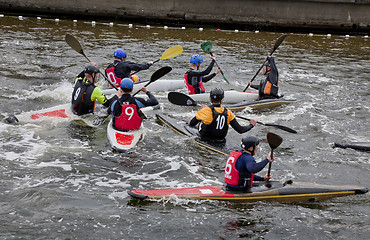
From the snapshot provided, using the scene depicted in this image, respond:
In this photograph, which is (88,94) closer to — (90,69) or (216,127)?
(90,69)

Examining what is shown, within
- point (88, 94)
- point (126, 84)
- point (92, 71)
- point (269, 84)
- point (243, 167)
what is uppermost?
point (92, 71)

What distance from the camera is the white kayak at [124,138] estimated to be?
853cm

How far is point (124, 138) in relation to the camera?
344 inches

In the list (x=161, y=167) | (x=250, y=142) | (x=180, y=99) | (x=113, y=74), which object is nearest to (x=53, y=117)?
(x=113, y=74)

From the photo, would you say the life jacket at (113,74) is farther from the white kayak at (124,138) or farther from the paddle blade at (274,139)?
the paddle blade at (274,139)

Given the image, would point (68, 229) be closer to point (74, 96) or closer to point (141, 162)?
point (141, 162)

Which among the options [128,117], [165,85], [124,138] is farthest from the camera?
[165,85]

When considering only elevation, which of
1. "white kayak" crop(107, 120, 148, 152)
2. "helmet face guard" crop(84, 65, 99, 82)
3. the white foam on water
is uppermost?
"helmet face guard" crop(84, 65, 99, 82)

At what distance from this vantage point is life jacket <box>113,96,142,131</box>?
868 cm

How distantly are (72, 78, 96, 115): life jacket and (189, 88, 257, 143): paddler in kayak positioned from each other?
2407mm

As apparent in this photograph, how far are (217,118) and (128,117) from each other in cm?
167

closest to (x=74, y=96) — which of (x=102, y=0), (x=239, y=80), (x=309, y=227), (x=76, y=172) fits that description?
(x=76, y=172)

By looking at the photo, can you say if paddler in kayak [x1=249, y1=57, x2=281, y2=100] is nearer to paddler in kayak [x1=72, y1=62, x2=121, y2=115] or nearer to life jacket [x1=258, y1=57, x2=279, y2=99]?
life jacket [x1=258, y1=57, x2=279, y2=99]

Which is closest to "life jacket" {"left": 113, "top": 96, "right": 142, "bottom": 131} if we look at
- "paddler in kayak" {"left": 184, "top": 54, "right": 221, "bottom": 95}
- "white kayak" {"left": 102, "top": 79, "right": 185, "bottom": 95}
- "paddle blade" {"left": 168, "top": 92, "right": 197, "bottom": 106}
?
"paddle blade" {"left": 168, "top": 92, "right": 197, "bottom": 106}
